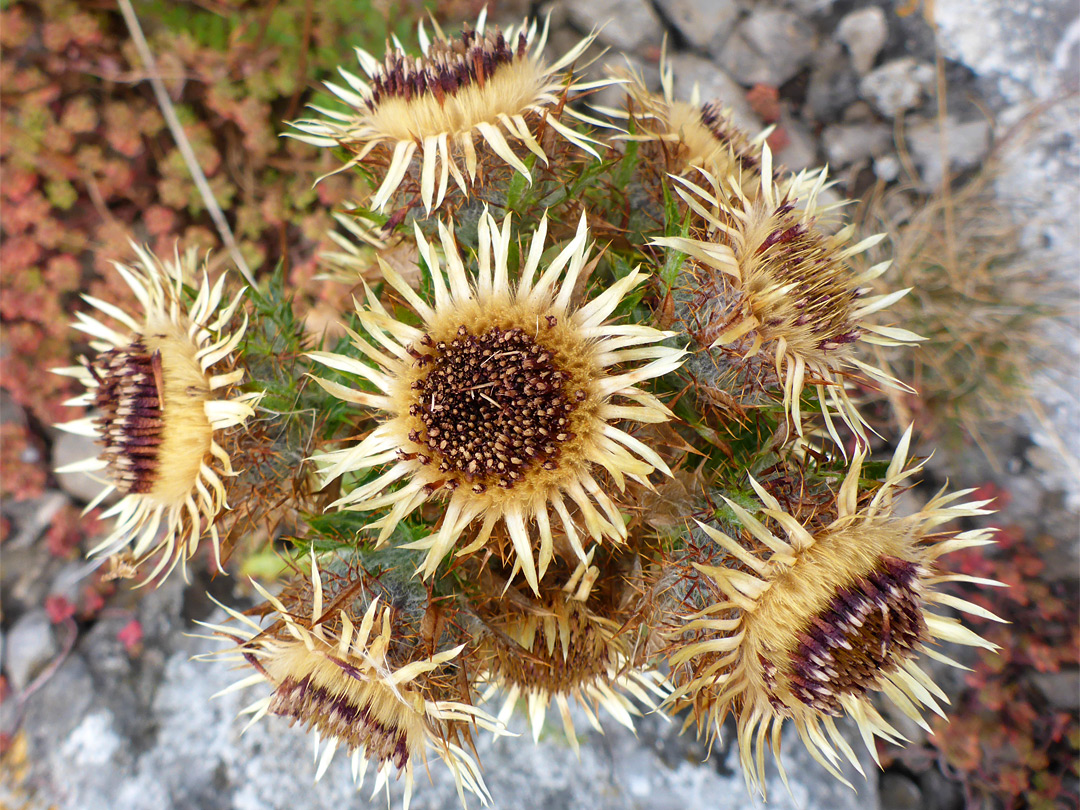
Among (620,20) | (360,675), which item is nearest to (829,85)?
(620,20)

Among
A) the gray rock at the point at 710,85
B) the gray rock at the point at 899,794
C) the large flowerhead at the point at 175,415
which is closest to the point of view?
the large flowerhead at the point at 175,415

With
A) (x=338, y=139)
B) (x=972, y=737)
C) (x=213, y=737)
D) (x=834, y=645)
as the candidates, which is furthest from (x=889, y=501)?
(x=213, y=737)

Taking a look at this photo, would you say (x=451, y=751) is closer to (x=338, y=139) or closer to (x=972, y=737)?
(x=338, y=139)

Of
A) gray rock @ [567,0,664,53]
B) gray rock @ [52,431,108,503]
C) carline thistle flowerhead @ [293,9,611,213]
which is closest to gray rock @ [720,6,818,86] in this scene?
gray rock @ [567,0,664,53]

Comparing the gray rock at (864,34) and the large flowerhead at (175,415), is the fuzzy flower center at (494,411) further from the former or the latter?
the gray rock at (864,34)

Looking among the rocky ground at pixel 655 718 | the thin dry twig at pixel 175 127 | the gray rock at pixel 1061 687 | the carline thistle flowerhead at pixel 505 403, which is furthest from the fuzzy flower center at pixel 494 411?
the gray rock at pixel 1061 687

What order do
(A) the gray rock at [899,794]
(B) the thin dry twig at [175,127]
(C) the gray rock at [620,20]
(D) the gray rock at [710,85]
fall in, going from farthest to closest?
(C) the gray rock at [620,20]
(D) the gray rock at [710,85]
(B) the thin dry twig at [175,127]
(A) the gray rock at [899,794]

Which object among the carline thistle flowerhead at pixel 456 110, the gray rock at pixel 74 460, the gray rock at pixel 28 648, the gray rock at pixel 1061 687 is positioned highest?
the carline thistle flowerhead at pixel 456 110
